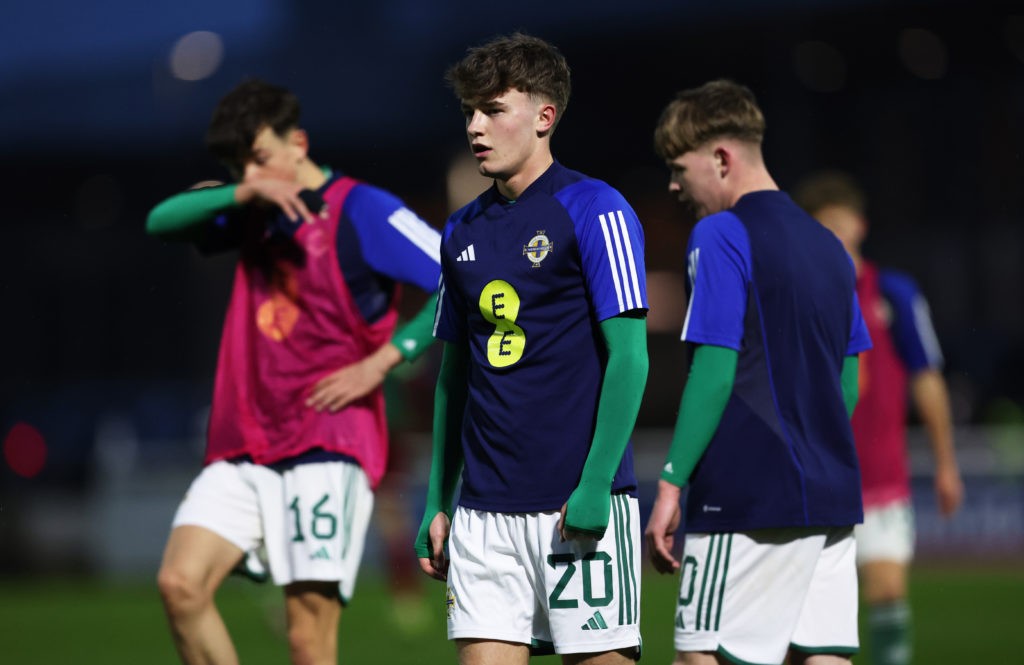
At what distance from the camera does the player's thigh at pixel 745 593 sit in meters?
4.70

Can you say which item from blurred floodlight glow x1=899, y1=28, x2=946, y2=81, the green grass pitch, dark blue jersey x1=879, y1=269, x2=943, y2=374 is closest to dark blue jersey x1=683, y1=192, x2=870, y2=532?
dark blue jersey x1=879, y1=269, x2=943, y2=374

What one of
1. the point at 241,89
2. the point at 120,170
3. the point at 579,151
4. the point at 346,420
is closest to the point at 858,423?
the point at 346,420

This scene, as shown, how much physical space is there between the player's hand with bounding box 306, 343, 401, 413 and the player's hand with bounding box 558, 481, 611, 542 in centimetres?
171

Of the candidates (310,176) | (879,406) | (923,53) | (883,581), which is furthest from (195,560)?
(923,53)

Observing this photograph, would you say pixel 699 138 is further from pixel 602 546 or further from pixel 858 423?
pixel 858 423

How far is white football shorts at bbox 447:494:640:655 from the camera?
443 centimetres

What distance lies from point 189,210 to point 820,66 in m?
22.0

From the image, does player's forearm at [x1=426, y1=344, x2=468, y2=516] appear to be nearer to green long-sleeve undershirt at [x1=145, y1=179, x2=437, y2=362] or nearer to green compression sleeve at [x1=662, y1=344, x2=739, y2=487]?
green compression sleeve at [x1=662, y1=344, x2=739, y2=487]

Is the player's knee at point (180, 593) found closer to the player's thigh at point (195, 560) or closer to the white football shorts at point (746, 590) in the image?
the player's thigh at point (195, 560)

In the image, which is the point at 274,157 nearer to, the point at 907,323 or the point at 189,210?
the point at 189,210

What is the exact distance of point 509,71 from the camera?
4.50m

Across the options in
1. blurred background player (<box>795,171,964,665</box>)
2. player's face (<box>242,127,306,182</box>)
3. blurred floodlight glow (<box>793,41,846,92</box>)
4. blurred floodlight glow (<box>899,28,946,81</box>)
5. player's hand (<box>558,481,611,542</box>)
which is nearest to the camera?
player's hand (<box>558,481,611,542</box>)

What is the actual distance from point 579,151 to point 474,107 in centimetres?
2452

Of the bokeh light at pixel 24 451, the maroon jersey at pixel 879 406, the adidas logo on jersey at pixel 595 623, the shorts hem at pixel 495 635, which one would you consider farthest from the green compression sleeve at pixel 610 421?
the bokeh light at pixel 24 451
